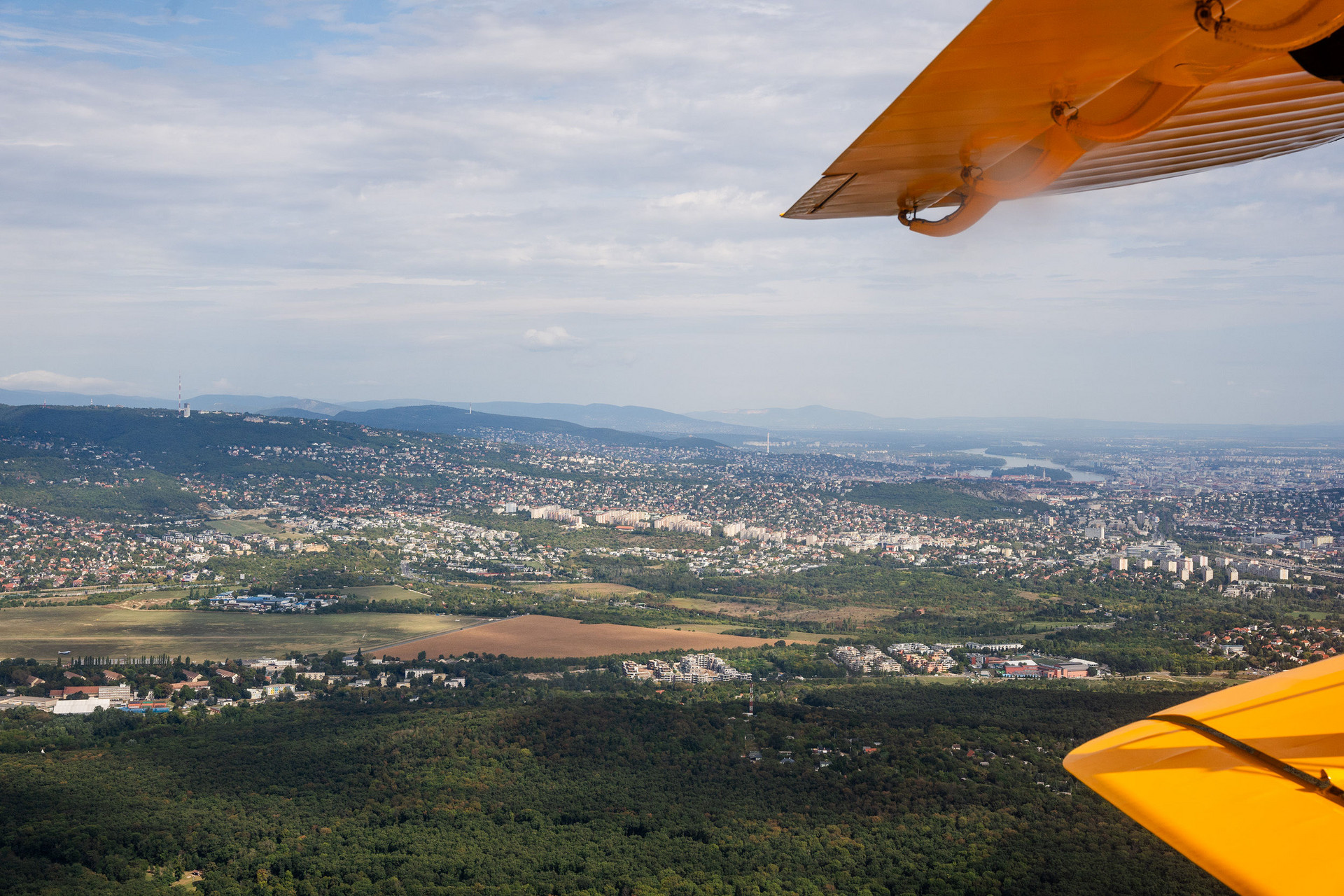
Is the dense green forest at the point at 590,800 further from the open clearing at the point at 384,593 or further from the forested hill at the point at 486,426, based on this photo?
the forested hill at the point at 486,426

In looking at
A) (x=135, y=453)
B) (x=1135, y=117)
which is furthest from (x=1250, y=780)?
(x=135, y=453)

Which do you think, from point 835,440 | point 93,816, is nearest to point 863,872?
point 93,816

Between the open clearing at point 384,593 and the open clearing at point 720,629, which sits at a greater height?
the open clearing at point 720,629

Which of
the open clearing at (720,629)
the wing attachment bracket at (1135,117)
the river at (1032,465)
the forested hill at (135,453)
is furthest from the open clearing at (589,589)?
the river at (1032,465)

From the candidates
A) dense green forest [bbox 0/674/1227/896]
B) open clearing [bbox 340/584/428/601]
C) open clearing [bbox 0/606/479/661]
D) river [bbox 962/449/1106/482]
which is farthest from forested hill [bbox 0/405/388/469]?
river [bbox 962/449/1106/482]

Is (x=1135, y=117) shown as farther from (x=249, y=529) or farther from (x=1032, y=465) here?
(x=1032, y=465)

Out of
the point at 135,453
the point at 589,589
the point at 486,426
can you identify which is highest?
the point at 486,426

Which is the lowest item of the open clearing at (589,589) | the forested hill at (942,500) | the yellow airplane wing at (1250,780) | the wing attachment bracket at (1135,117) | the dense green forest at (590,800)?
the open clearing at (589,589)
